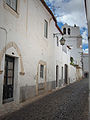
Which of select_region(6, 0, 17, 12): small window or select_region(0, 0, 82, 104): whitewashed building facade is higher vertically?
select_region(6, 0, 17, 12): small window

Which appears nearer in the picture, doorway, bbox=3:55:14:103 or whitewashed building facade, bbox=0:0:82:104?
whitewashed building facade, bbox=0:0:82:104

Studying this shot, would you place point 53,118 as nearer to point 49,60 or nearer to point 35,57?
point 35,57

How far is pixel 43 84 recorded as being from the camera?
1007 cm

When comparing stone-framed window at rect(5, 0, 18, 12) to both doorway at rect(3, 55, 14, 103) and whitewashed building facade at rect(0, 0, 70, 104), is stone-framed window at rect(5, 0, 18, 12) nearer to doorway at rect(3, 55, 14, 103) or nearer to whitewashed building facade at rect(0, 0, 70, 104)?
whitewashed building facade at rect(0, 0, 70, 104)

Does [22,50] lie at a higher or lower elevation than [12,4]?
lower

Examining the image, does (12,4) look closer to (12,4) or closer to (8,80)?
(12,4)

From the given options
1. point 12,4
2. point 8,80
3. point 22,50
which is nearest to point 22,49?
point 22,50

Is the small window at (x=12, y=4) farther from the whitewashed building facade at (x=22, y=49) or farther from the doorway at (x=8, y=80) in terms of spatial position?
the doorway at (x=8, y=80)

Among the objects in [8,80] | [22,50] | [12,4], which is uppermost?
[12,4]

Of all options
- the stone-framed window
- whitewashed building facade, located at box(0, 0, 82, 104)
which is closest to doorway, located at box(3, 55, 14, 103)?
whitewashed building facade, located at box(0, 0, 82, 104)

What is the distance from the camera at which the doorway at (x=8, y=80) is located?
6.19 m

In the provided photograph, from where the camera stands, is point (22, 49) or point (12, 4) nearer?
point (12, 4)

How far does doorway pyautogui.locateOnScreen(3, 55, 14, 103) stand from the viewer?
619 cm

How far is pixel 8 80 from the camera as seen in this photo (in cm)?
645
